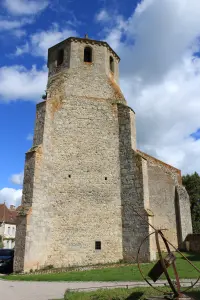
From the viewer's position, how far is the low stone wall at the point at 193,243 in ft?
65.7

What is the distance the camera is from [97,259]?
14.8m

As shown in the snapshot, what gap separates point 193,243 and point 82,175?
10538mm

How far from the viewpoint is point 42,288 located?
8750 millimetres

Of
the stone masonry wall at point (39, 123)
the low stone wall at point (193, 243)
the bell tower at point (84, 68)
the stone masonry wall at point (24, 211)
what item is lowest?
→ the low stone wall at point (193, 243)

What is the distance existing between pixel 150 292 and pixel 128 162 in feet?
32.2

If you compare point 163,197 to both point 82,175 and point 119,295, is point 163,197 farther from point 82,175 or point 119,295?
point 119,295

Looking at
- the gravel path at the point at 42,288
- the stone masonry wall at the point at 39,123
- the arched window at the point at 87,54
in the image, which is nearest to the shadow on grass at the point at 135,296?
the gravel path at the point at 42,288

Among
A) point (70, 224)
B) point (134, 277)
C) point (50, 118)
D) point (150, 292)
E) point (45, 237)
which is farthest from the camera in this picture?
point (50, 118)

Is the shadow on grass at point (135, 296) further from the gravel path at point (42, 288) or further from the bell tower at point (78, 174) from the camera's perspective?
the bell tower at point (78, 174)

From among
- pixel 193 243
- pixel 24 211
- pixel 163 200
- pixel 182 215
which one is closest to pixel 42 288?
pixel 24 211

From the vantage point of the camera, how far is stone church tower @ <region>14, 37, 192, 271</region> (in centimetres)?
1410

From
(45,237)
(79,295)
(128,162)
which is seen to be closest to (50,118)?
(128,162)

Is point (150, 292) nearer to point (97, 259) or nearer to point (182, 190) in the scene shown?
point (97, 259)

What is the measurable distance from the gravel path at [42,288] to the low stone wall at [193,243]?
12105 millimetres
